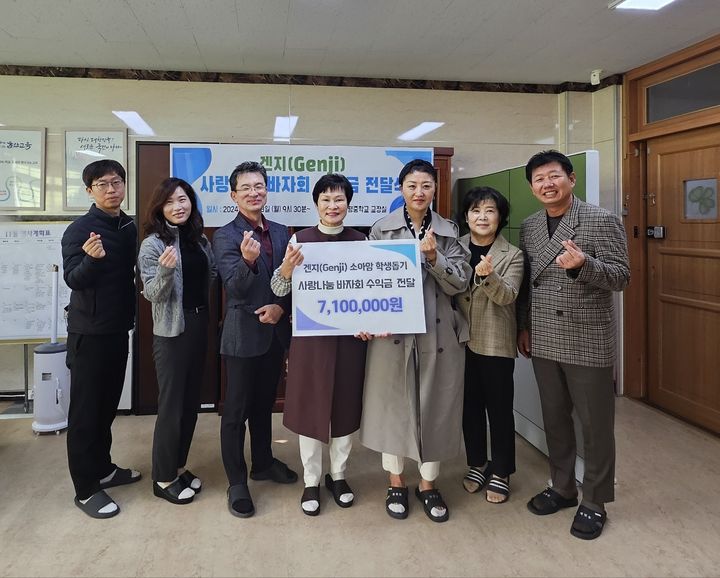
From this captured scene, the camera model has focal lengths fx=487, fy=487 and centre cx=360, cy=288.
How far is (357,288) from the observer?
2.13 meters

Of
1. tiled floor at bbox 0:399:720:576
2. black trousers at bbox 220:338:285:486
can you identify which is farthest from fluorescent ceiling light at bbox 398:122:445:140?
tiled floor at bbox 0:399:720:576

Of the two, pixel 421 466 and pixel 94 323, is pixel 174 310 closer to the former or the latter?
pixel 94 323

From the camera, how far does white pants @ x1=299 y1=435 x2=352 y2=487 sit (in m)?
2.26

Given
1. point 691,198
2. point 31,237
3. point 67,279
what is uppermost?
point 691,198

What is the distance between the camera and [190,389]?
93.7 inches

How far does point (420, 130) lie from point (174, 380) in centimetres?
277

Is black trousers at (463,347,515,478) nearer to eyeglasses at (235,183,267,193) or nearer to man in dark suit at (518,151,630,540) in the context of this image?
man in dark suit at (518,151,630,540)

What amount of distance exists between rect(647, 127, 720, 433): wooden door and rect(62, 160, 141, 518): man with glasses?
11.8ft

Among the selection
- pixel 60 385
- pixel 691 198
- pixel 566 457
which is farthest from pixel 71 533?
pixel 691 198

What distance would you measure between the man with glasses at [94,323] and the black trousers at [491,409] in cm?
169

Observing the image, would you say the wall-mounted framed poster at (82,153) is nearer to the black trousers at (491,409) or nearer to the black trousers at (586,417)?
the black trousers at (491,409)

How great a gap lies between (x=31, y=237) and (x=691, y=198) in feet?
15.6

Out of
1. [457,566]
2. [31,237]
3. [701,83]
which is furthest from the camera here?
[31,237]

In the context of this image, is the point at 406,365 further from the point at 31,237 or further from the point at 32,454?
the point at 31,237
